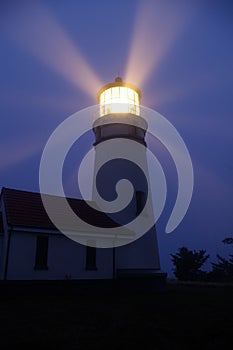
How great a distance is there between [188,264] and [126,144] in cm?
1748

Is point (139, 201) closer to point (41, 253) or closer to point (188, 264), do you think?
point (41, 253)

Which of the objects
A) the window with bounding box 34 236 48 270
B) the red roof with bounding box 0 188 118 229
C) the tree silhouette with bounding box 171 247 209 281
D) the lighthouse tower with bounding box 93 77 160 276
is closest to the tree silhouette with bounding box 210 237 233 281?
the tree silhouette with bounding box 171 247 209 281

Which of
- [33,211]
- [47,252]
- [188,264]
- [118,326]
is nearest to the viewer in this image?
[118,326]

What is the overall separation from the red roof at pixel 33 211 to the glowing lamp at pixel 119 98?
19.2 ft

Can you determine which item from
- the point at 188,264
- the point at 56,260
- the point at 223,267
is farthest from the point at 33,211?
the point at 223,267

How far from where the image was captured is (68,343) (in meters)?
6.31

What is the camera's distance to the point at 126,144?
18766 millimetres

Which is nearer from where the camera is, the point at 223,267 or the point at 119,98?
the point at 119,98

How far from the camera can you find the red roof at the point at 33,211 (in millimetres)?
14696

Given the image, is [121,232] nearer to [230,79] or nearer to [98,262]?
[98,262]

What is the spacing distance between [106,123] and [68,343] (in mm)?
13991

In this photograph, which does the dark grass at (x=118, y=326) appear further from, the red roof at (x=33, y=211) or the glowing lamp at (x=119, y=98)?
the glowing lamp at (x=119, y=98)

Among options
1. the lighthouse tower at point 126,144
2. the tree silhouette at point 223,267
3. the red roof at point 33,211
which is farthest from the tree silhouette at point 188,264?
the red roof at point 33,211

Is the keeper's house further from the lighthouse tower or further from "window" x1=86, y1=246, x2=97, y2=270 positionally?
the lighthouse tower
